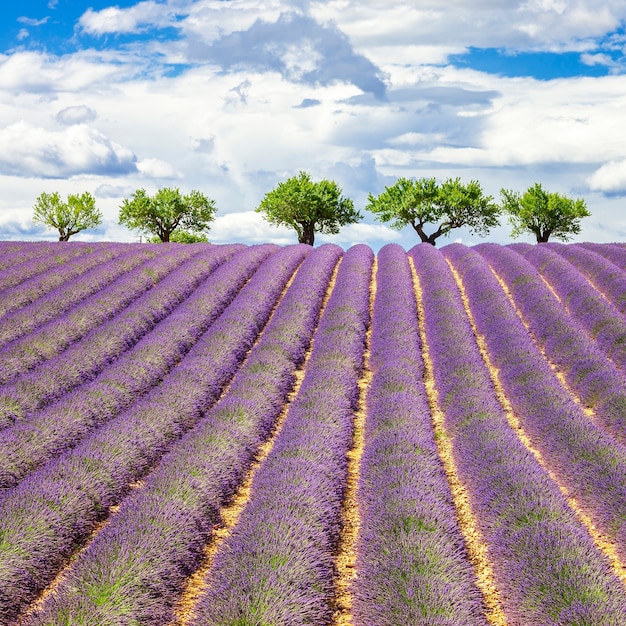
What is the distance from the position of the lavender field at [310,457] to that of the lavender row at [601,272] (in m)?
0.23

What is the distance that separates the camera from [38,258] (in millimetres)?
21891

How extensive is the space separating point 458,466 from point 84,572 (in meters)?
4.98

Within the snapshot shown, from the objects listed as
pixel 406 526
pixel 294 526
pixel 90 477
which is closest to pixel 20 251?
pixel 90 477

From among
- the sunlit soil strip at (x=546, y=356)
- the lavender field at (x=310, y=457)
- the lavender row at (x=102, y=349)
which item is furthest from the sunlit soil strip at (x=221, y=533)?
the sunlit soil strip at (x=546, y=356)

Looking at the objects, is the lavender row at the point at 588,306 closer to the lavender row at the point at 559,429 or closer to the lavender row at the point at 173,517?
the lavender row at the point at 559,429

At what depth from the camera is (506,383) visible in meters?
12.6

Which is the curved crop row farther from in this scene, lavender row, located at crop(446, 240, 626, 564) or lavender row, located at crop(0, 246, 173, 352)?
lavender row, located at crop(446, 240, 626, 564)

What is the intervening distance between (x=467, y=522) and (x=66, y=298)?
12390mm

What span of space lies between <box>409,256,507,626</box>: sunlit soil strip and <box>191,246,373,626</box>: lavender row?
4.56 ft

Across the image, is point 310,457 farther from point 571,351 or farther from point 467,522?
point 571,351

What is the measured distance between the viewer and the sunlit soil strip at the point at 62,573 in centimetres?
606

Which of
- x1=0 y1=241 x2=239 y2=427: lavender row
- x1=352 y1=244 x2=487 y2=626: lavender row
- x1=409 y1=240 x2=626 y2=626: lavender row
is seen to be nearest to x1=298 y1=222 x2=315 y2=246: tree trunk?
x1=0 y1=241 x2=239 y2=427: lavender row

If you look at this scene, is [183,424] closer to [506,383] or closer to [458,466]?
[458,466]

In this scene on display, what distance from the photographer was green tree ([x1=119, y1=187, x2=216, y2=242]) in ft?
168
